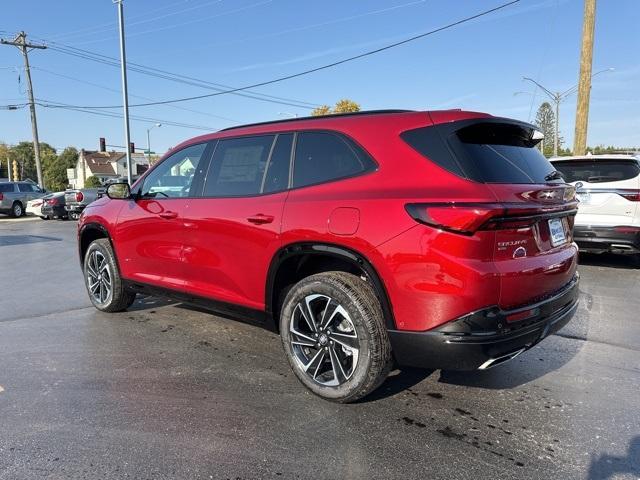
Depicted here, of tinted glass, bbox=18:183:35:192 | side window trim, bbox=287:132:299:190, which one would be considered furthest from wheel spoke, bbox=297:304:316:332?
tinted glass, bbox=18:183:35:192

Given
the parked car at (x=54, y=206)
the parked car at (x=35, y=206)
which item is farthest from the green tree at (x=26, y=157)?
the parked car at (x=54, y=206)

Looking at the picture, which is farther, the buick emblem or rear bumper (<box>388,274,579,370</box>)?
the buick emblem

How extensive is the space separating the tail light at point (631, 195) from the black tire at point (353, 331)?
239 inches

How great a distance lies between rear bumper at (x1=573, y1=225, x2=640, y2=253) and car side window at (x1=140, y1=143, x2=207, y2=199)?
577 centimetres

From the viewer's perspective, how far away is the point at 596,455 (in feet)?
8.86

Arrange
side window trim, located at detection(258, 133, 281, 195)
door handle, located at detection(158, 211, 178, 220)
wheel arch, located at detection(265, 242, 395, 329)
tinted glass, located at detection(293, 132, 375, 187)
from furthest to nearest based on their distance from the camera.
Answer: door handle, located at detection(158, 211, 178, 220), side window trim, located at detection(258, 133, 281, 195), tinted glass, located at detection(293, 132, 375, 187), wheel arch, located at detection(265, 242, 395, 329)

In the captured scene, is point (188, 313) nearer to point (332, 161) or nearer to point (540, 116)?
point (332, 161)

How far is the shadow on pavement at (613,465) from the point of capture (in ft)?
8.27

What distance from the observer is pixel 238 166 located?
4012 mm

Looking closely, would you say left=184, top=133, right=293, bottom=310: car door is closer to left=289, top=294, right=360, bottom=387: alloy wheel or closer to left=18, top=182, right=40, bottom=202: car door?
left=289, top=294, right=360, bottom=387: alloy wheel

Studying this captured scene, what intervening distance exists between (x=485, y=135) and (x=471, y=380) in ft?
5.88

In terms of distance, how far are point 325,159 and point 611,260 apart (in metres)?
7.59

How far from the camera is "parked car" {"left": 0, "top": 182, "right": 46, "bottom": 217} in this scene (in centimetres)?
2375

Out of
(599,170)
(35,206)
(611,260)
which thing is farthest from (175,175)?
(35,206)
